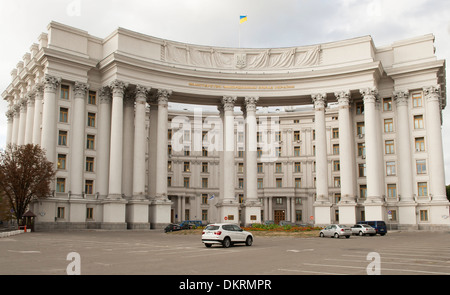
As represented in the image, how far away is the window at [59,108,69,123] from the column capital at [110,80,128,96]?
630cm

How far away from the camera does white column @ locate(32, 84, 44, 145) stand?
5453cm

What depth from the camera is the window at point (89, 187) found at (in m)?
54.7

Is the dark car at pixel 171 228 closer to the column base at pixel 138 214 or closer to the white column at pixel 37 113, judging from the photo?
the column base at pixel 138 214

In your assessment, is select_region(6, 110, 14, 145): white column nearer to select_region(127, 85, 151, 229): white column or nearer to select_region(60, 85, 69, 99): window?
select_region(60, 85, 69, 99): window

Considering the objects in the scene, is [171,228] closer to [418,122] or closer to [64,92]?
[64,92]

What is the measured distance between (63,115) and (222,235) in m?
35.1

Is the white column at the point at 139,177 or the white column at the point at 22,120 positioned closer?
the white column at the point at 139,177

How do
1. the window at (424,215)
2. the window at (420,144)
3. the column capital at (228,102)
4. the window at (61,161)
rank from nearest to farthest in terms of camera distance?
the window at (61,161) < the window at (424,215) < the window at (420,144) < the column capital at (228,102)

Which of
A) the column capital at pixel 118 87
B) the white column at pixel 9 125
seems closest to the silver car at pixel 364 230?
the column capital at pixel 118 87

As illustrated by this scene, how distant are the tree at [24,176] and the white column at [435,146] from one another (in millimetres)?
46210

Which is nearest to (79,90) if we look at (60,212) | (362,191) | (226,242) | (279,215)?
(60,212)
